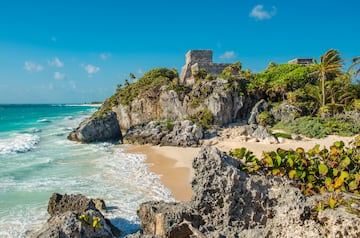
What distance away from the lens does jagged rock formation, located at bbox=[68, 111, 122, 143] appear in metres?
24.4

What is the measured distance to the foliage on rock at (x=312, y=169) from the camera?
188 inches

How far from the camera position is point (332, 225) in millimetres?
3254

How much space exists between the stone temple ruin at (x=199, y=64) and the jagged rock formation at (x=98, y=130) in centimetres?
973

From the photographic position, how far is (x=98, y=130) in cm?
2516

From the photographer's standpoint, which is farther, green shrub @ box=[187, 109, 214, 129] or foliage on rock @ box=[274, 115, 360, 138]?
green shrub @ box=[187, 109, 214, 129]

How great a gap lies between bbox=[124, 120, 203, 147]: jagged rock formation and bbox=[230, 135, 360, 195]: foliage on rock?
14.2m

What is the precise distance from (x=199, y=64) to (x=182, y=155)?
625 inches

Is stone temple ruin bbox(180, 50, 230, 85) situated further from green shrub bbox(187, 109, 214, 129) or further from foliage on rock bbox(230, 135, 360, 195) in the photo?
foliage on rock bbox(230, 135, 360, 195)

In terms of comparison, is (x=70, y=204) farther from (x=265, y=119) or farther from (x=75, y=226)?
(x=265, y=119)

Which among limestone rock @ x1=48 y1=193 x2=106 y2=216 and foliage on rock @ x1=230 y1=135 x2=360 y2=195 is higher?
foliage on rock @ x1=230 y1=135 x2=360 y2=195

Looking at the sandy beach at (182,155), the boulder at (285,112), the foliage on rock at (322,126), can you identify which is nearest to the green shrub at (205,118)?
the sandy beach at (182,155)

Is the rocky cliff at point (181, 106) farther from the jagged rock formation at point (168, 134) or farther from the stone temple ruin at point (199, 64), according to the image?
the stone temple ruin at point (199, 64)

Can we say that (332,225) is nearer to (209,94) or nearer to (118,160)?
(118,160)

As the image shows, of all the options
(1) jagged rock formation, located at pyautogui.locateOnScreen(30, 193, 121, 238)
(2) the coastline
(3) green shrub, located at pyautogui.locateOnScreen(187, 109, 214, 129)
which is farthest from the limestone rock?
(3) green shrub, located at pyautogui.locateOnScreen(187, 109, 214, 129)
